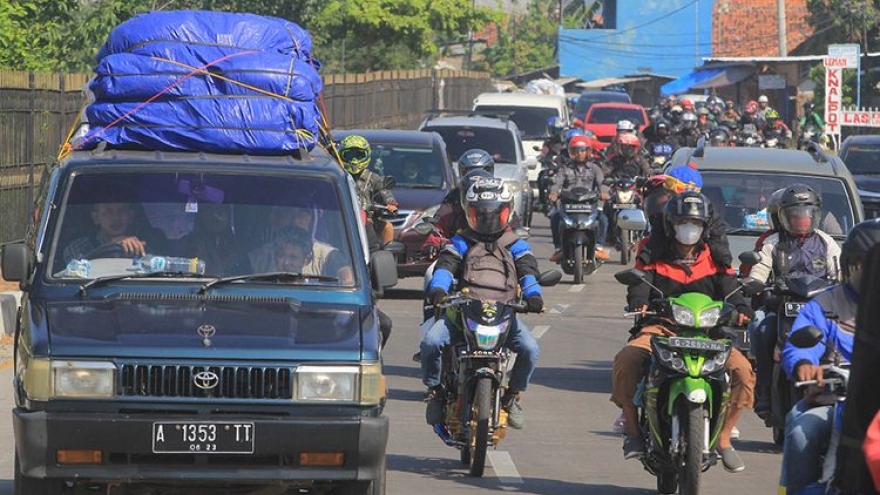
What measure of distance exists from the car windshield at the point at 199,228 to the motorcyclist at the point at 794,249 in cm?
345

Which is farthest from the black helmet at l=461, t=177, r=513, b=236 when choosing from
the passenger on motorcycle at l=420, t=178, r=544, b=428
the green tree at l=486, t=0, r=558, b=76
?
the green tree at l=486, t=0, r=558, b=76

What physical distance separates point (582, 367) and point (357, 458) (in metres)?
8.10

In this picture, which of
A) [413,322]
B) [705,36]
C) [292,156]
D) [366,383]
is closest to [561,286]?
[413,322]

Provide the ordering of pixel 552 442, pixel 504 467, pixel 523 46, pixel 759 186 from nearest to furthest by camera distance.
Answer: pixel 504 467 → pixel 552 442 → pixel 759 186 → pixel 523 46

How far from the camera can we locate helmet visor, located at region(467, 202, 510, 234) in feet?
35.3

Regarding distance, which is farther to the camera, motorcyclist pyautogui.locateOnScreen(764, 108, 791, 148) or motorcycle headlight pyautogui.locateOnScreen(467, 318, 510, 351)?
Result: motorcyclist pyautogui.locateOnScreen(764, 108, 791, 148)

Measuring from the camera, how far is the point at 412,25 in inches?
2350

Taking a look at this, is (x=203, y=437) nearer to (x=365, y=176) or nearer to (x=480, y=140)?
(x=365, y=176)

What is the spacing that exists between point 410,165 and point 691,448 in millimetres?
14308

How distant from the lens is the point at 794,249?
38.5ft

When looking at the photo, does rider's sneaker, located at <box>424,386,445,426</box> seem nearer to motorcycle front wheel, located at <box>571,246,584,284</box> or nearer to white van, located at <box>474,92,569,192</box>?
motorcycle front wheel, located at <box>571,246,584,284</box>

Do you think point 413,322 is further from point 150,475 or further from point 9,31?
point 150,475

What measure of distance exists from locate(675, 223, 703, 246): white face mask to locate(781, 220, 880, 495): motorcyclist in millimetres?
2520

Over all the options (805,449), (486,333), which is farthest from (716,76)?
(805,449)
